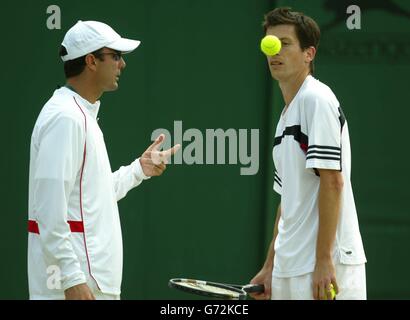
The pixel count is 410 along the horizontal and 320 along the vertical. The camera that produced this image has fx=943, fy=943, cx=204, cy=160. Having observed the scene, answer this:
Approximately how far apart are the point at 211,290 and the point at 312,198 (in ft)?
2.14

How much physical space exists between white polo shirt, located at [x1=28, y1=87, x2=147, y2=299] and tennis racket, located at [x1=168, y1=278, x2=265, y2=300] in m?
0.32

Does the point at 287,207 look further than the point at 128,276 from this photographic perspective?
No

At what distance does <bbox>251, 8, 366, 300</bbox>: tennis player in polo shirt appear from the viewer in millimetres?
4117

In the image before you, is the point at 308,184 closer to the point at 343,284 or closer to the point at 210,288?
the point at 343,284

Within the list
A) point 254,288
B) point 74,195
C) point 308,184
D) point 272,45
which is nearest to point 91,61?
point 74,195

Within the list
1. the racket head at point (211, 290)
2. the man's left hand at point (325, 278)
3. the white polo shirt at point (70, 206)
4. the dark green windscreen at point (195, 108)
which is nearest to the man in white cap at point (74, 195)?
the white polo shirt at point (70, 206)

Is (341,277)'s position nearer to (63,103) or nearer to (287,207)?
(287,207)

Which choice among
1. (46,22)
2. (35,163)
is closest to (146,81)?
(46,22)

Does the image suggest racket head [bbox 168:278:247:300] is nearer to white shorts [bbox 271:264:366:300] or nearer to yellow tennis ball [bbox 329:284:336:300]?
white shorts [bbox 271:264:366:300]

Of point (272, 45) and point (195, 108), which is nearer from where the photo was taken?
point (272, 45)

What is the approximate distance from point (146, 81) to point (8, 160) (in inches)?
40.8

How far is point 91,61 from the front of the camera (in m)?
4.59
